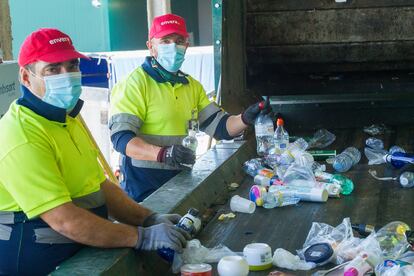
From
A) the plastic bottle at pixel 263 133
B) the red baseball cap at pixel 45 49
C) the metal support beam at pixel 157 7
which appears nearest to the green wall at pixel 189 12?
the metal support beam at pixel 157 7

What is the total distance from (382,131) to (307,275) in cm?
301

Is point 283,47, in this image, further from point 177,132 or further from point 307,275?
point 307,275

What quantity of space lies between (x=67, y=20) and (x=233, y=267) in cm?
1182

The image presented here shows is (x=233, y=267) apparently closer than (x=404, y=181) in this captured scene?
Yes

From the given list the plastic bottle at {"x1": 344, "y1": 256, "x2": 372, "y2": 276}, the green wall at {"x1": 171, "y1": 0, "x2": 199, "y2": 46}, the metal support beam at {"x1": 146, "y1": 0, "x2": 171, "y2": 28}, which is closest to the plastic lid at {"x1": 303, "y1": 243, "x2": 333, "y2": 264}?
the plastic bottle at {"x1": 344, "y1": 256, "x2": 372, "y2": 276}

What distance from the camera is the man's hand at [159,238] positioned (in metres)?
2.39

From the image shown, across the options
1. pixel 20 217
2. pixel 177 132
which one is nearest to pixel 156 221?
pixel 20 217

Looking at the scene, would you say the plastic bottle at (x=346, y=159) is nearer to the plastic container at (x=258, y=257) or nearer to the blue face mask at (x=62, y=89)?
the plastic container at (x=258, y=257)

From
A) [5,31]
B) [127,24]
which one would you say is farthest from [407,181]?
[127,24]

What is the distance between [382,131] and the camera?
5203 millimetres

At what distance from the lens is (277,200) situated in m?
3.35

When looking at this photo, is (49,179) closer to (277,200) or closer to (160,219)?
(160,219)

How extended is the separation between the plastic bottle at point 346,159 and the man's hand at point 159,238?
Answer: 1923 millimetres

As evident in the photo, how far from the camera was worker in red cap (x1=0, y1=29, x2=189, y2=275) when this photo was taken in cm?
216
